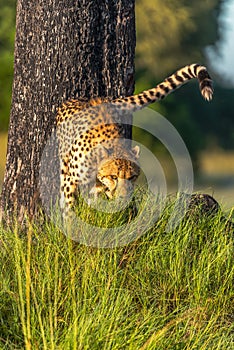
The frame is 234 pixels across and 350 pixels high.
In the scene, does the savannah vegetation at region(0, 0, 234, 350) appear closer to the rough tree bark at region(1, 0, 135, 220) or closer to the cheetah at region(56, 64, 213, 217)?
the cheetah at region(56, 64, 213, 217)

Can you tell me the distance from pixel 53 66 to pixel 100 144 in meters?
0.71

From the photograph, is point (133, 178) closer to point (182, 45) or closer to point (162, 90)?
point (162, 90)

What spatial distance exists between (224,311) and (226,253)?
1.49 ft

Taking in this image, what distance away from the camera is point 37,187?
252 inches

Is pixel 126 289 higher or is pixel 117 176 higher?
pixel 117 176

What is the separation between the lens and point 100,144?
6.13m

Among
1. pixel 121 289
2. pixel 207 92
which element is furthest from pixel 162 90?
pixel 121 289

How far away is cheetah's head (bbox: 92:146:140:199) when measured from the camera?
19.4ft

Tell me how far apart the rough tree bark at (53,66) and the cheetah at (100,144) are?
160 millimetres

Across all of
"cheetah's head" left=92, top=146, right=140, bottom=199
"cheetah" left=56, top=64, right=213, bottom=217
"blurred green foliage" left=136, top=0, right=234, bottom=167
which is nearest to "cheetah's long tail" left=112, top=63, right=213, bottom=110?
"cheetah" left=56, top=64, right=213, bottom=217

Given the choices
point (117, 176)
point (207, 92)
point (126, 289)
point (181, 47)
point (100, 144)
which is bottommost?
point (126, 289)

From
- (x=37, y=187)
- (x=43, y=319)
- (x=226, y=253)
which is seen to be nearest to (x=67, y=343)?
(x=43, y=319)

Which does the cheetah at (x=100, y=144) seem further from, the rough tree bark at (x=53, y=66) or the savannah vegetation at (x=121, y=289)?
the savannah vegetation at (x=121, y=289)

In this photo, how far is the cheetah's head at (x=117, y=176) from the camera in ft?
19.4
